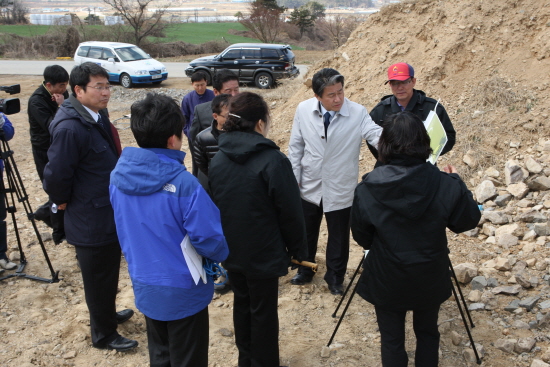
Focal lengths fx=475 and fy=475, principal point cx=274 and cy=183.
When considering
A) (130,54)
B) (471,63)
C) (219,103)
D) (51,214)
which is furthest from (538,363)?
(130,54)

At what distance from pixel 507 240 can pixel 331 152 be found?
7.72 feet

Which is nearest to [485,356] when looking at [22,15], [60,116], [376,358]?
[376,358]

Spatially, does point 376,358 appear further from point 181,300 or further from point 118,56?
point 118,56

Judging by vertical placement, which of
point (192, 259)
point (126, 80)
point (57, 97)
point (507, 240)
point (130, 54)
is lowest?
point (507, 240)

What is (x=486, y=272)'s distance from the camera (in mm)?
4566

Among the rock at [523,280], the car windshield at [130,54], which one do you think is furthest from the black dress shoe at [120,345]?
the car windshield at [130,54]

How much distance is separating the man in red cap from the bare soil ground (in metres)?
1.55

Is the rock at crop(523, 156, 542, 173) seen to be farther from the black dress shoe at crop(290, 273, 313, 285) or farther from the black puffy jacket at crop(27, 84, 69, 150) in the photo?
the black puffy jacket at crop(27, 84, 69, 150)

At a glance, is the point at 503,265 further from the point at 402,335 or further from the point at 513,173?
the point at 402,335

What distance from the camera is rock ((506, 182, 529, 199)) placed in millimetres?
5621

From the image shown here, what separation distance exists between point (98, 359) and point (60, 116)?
182cm

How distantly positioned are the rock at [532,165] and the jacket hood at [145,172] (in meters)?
4.95

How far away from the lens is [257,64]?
17844 millimetres

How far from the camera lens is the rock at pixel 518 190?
5621 mm
